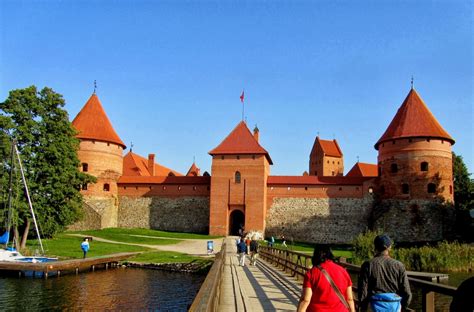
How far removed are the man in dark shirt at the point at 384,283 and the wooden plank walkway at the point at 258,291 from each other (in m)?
3.66

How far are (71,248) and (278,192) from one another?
16.3m

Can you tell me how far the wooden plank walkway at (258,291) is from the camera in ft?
A: 26.1

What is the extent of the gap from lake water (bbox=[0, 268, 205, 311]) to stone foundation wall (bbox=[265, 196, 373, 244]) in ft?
50.1

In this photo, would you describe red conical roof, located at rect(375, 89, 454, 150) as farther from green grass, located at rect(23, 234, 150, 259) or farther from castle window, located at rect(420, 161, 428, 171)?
green grass, located at rect(23, 234, 150, 259)

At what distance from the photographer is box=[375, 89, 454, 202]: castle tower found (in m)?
32.1

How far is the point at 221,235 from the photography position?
34.2 meters

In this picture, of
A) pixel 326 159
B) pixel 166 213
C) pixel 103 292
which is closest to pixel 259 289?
pixel 103 292

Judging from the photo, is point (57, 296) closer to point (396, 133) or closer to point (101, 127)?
point (101, 127)

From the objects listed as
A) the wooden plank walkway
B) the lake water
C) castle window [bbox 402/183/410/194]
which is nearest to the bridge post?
the wooden plank walkway

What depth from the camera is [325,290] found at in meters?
3.91

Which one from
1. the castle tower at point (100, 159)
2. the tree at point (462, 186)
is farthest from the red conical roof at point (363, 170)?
the castle tower at point (100, 159)

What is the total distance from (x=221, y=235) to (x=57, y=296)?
19913 mm

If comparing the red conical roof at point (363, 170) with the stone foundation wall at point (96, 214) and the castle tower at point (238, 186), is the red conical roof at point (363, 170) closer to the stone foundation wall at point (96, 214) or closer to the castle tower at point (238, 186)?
the castle tower at point (238, 186)

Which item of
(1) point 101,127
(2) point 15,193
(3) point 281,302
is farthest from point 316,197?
(3) point 281,302
